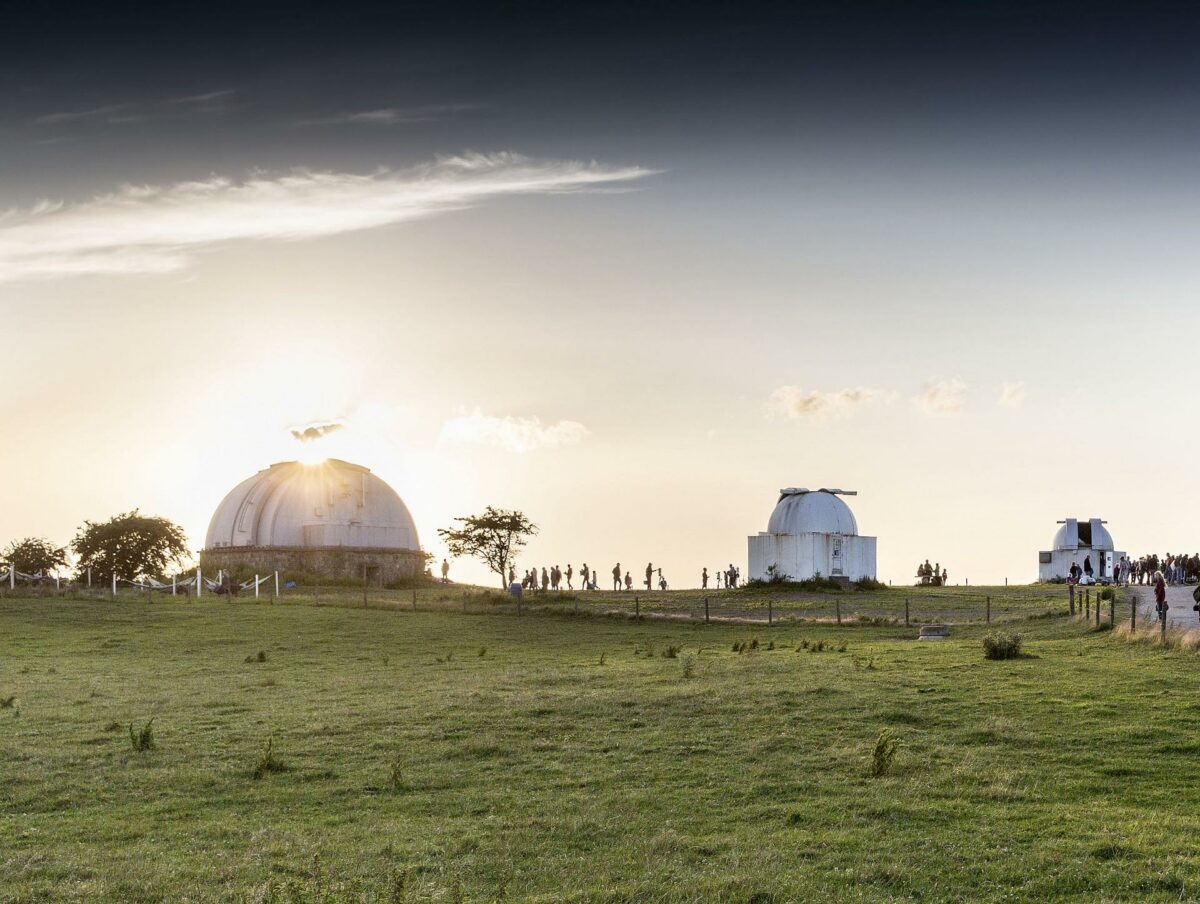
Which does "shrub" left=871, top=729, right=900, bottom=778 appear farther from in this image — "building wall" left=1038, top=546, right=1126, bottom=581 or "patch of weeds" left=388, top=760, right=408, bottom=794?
"building wall" left=1038, top=546, right=1126, bottom=581

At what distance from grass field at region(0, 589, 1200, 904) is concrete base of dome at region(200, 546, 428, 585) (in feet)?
182

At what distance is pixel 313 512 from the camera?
88.6 metres

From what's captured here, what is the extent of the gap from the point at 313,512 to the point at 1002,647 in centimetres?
6656

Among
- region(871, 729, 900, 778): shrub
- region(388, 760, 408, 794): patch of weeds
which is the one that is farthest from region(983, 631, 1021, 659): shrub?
region(388, 760, 408, 794): patch of weeds

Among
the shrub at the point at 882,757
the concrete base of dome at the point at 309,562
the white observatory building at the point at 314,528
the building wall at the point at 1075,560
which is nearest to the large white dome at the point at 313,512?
the white observatory building at the point at 314,528

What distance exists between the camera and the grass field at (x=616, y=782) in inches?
496

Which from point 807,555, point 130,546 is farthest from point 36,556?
point 807,555

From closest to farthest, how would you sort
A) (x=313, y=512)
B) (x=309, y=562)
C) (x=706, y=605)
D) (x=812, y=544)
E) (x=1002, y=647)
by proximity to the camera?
(x=1002, y=647) < (x=706, y=605) < (x=812, y=544) < (x=309, y=562) < (x=313, y=512)

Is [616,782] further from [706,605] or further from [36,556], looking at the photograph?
[36,556]

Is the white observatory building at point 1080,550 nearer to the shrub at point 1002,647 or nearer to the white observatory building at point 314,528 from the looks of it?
the white observatory building at point 314,528

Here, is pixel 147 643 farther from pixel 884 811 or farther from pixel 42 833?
pixel 884 811

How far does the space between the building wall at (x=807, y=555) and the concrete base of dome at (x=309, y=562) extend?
84.1ft

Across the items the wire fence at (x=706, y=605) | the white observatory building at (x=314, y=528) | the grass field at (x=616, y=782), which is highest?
the white observatory building at (x=314, y=528)

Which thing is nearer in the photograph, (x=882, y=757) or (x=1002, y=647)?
(x=882, y=757)
